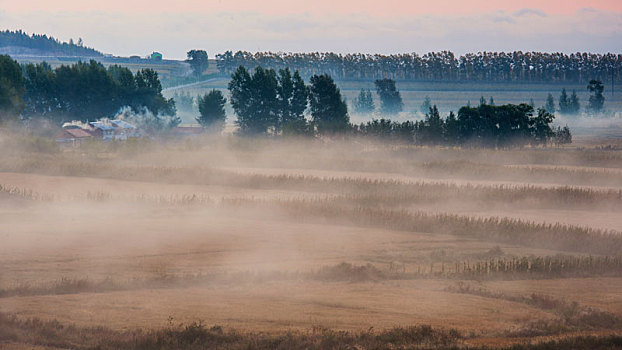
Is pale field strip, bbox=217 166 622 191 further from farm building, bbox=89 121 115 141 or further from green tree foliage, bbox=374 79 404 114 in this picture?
green tree foliage, bbox=374 79 404 114

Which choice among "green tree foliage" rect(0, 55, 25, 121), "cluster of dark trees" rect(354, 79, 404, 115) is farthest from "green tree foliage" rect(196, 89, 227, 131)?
"cluster of dark trees" rect(354, 79, 404, 115)

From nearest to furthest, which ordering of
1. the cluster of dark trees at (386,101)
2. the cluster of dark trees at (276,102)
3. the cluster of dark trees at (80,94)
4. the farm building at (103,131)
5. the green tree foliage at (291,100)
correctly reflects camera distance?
1. the cluster of dark trees at (276,102)
2. the green tree foliage at (291,100)
3. the farm building at (103,131)
4. the cluster of dark trees at (80,94)
5. the cluster of dark trees at (386,101)

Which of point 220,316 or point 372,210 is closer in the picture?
point 220,316

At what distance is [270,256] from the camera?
22.8m

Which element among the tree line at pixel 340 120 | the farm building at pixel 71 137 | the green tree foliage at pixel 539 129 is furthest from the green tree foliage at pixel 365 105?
the farm building at pixel 71 137

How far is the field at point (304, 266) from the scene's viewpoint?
14.8m

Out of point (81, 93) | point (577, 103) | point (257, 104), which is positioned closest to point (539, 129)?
Result: point (257, 104)

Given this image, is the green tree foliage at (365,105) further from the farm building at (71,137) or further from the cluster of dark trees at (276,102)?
the farm building at (71,137)

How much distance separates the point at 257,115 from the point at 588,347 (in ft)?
233

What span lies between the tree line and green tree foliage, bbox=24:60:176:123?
8.74 m

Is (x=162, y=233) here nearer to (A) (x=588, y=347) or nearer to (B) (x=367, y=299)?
(B) (x=367, y=299)

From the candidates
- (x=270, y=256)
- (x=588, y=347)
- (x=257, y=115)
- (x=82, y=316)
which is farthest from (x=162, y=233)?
(x=257, y=115)

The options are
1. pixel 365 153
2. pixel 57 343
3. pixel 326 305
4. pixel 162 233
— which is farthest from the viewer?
pixel 365 153

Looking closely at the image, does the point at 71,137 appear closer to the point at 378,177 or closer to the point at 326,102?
the point at 326,102
